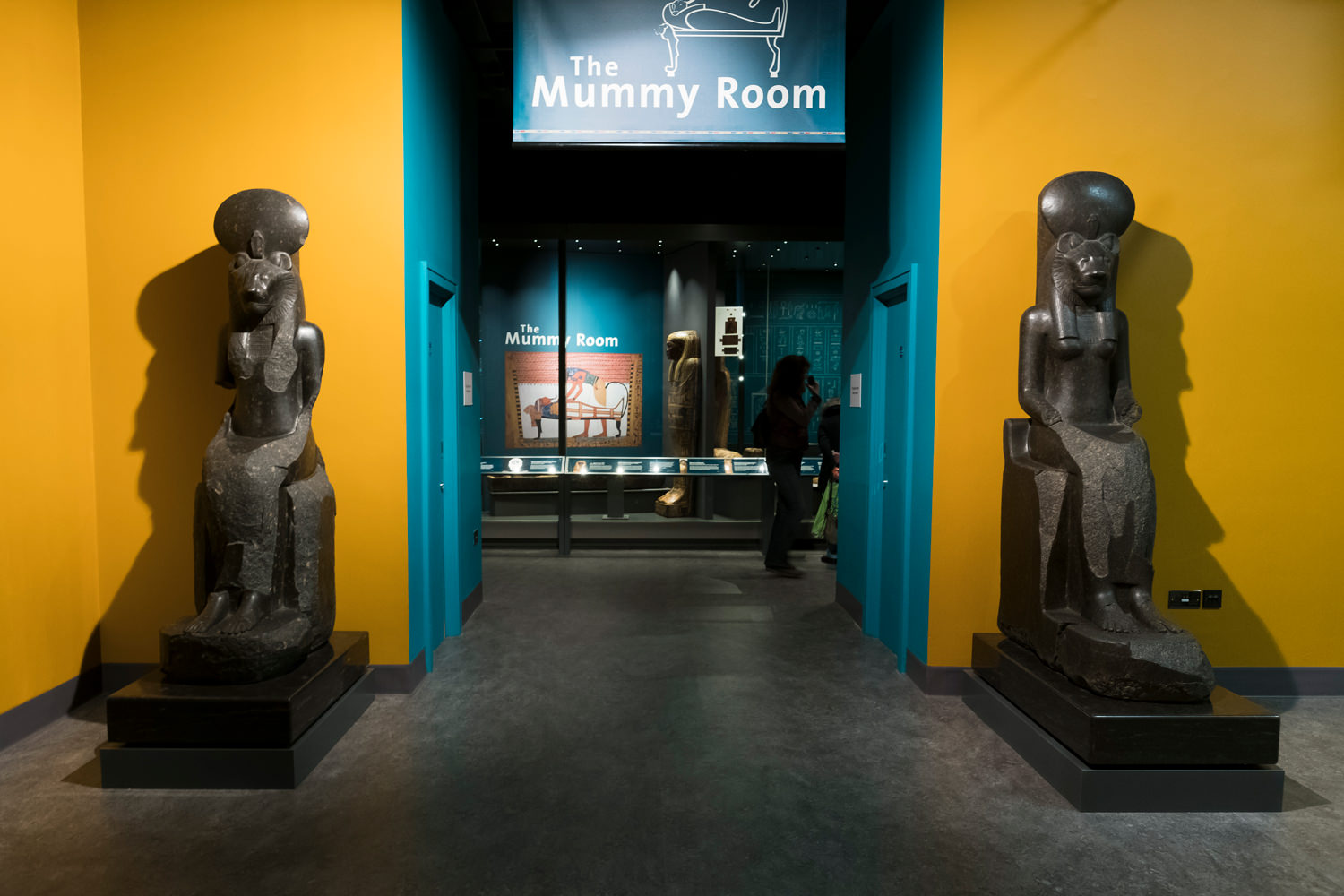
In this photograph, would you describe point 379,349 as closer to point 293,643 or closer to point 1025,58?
point 293,643

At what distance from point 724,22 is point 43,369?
3.68 m

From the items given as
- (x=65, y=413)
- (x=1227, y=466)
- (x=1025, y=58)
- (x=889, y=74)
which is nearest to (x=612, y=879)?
(x=65, y=413)

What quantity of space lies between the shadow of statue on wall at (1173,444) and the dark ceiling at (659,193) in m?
4.09

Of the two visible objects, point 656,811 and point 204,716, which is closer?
point 656,811

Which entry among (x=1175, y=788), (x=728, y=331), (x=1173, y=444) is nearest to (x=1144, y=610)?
(x=1175, y=788)

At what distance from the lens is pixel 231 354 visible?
344 cm

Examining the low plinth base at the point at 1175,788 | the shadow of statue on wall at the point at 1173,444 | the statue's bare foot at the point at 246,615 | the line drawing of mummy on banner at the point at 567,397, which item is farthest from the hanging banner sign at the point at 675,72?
the line drawing of mummy on banner at the point at 567,397

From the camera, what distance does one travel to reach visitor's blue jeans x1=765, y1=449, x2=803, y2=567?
22.5ft

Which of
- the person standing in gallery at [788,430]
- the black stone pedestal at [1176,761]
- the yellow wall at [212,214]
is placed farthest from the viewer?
the person standing in gallery at [788,430]

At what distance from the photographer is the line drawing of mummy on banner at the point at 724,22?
13.7 ft

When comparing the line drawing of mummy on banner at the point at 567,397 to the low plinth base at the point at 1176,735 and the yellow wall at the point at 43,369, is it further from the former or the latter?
the low plinth base at the point at 1176,735

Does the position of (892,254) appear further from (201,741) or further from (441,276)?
(201,741)

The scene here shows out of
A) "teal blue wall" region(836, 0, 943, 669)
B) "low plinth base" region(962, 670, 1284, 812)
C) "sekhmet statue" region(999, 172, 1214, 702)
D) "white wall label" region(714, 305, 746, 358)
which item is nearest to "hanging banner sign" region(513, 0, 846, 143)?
"teal blue wall" region(836, 0, 943, 669)

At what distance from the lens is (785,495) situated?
686 centimetres
